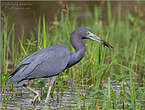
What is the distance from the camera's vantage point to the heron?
6355 millimetres

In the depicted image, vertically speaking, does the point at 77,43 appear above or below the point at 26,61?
above

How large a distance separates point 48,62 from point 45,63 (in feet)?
0.17

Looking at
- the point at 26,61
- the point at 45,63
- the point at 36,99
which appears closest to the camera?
the point at 36,99

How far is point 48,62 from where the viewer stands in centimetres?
659

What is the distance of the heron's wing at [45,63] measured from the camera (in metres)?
6.38

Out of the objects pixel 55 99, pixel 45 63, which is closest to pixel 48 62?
pixel 45 63

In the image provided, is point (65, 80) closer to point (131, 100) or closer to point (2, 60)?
point (2, 60)

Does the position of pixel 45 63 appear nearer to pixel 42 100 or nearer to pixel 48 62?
pixel 48 62

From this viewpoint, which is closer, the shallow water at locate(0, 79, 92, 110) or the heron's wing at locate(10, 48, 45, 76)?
the shallow water at locate(0, 79, 92, 110)

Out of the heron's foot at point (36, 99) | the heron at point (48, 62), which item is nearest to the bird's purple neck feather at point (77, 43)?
the heron at point (48, 62)

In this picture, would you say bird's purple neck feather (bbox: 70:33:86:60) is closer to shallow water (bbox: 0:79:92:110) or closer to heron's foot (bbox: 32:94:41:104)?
shallow water (bbox: 0:79:92:110)

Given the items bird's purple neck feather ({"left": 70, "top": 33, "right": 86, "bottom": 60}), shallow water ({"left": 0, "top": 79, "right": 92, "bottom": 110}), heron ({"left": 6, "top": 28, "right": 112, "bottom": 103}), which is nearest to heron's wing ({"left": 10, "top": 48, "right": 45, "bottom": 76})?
heron ({"left": 6, "top": 28, "right": 112, "bottom": 103})

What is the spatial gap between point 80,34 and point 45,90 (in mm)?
1184

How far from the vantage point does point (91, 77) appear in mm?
7367
